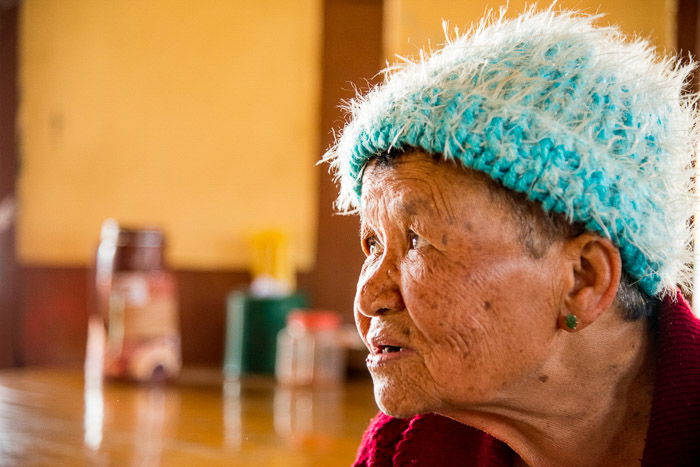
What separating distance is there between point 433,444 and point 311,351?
2536 millimetres

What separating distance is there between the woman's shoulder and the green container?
2658mm

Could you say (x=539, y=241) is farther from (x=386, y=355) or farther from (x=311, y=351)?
(x=311, y=351)

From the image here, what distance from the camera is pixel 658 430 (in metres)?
0.92

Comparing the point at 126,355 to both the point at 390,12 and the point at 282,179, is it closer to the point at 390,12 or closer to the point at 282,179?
the point at 282,179

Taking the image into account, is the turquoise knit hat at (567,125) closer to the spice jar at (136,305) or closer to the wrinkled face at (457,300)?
the wrinkled face at (457,300)

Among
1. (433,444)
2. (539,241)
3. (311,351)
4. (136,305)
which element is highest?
(539,241)

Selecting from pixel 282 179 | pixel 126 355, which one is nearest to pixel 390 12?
pixel 282 179

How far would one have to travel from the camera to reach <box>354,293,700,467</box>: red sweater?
2.98ft

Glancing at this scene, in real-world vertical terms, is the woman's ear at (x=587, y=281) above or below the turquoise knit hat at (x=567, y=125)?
below

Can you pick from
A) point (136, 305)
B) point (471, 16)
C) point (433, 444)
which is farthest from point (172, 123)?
point (433, 444)

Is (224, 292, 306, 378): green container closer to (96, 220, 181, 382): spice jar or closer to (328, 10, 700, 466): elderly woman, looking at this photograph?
(96, 220, 181, 382): spice jar

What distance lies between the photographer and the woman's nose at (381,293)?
96 cm

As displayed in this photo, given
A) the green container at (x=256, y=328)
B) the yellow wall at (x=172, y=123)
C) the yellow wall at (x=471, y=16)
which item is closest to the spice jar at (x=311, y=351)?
the green container at (x=256, y=328)

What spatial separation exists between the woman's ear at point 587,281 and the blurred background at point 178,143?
2944 millimetres
